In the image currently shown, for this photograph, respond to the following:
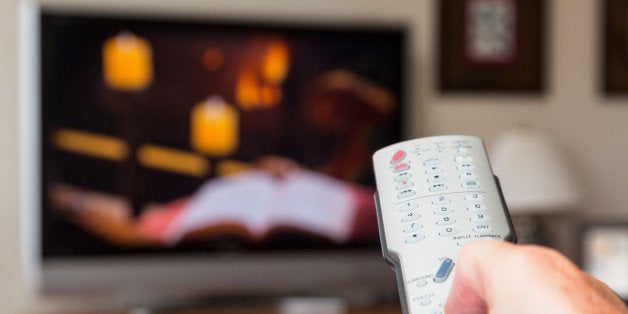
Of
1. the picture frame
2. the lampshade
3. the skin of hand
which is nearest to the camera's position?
the skin of hand

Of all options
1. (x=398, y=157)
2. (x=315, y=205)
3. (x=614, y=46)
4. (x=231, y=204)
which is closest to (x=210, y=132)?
(x=231, y=204)

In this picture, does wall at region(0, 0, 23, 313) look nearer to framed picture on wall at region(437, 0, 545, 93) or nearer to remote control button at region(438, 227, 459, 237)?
framed picture on wall at region(437, 0, 545, 93)

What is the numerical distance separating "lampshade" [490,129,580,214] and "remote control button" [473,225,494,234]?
1.64 metres

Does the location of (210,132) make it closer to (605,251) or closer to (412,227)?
(605,251)

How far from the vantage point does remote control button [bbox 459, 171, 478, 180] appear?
1.85ft

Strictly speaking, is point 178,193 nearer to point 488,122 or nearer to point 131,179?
point 131,179

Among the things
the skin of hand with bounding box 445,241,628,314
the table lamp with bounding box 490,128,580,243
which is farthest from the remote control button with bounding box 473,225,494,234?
the table lamp with bounding box 490,128,580,243

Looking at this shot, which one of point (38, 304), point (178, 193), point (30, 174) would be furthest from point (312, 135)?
point (38, 304)

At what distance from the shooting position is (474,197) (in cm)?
55

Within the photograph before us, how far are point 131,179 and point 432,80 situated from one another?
0.95 metres

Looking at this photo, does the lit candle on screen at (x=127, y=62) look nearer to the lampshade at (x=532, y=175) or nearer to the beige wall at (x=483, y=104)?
the beige wall at (x=483, y=104)

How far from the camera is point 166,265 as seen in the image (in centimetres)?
200

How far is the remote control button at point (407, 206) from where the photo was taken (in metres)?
0.56

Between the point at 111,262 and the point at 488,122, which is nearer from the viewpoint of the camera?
the point at 111,262
